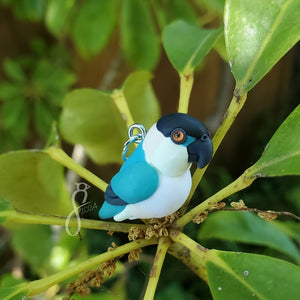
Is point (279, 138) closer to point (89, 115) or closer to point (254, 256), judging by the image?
point (254, 256)

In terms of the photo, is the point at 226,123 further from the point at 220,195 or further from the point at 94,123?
the point at 94,123

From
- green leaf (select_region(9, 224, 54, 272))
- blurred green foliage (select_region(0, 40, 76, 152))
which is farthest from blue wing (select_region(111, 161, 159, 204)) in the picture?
blurred green foliage (select_region(0, 40, 76, 152))

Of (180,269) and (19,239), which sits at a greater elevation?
(180,269)

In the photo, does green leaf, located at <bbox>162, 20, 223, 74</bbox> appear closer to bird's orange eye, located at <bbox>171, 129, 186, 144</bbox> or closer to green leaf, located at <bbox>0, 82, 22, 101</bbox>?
bird's orange eye, located at <bbox>171, 129, 186, 144</bbox>

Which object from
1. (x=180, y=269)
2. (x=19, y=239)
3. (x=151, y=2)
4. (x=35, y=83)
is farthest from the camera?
(x=35, y=83)

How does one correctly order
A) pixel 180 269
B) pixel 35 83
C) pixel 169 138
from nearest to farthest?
pixel 169 138, pixel 180 269, pixel 35 83

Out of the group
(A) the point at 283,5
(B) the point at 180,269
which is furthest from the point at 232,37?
(B) the point at 180,269
